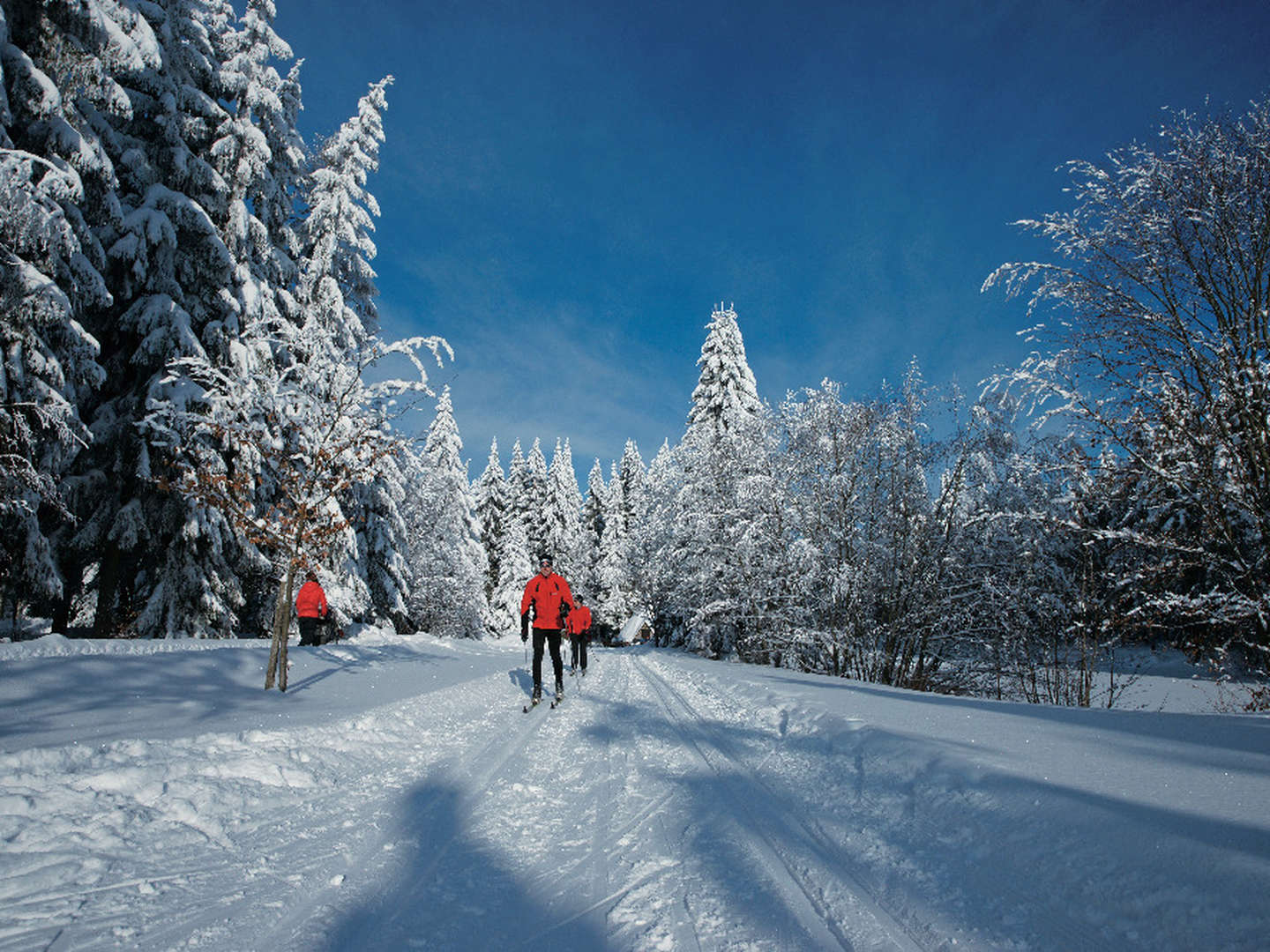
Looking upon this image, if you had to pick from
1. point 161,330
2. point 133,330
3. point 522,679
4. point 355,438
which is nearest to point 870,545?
point 522,679

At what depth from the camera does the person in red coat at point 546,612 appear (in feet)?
27.3

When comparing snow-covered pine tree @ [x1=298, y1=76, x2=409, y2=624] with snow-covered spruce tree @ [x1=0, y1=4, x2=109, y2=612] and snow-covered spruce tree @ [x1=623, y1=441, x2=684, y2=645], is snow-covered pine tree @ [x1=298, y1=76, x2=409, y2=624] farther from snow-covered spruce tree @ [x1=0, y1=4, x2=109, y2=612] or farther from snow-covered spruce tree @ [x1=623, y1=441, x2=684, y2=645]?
snow-covered spruce tree @ [x1=623, y1=441, x2=684, y2=645]

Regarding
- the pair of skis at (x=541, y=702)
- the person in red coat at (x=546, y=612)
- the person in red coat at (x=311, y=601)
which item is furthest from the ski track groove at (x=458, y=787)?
the person in red coat at (x=311, y=601)

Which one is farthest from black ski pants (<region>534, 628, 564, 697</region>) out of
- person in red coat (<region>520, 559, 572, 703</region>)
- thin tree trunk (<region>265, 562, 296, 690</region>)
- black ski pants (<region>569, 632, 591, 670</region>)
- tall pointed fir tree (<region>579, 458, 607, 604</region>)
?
tall pointed fir tree (<region>579, 458, 607, 604</region>)

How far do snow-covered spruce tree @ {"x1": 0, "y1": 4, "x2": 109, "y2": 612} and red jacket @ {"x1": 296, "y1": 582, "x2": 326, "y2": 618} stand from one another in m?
3.85

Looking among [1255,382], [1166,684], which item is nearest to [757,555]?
[1166,684]

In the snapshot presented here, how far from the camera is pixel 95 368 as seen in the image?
34.8 ft

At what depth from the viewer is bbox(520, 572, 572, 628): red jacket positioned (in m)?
8.54

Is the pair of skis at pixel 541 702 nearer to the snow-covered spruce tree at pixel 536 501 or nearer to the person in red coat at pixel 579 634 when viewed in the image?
the person in red coat at pixel 579 634

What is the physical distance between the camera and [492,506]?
50688 millimetres

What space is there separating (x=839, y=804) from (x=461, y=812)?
8.56ft

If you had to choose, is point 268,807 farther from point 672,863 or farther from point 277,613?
point 277,613

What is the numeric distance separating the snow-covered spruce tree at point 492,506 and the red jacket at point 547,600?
40211 millimetres

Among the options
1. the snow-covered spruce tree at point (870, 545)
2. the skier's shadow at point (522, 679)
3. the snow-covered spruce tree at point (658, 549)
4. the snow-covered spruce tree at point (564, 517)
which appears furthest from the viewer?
the snow-covered spruce tree at point (564, 517)
